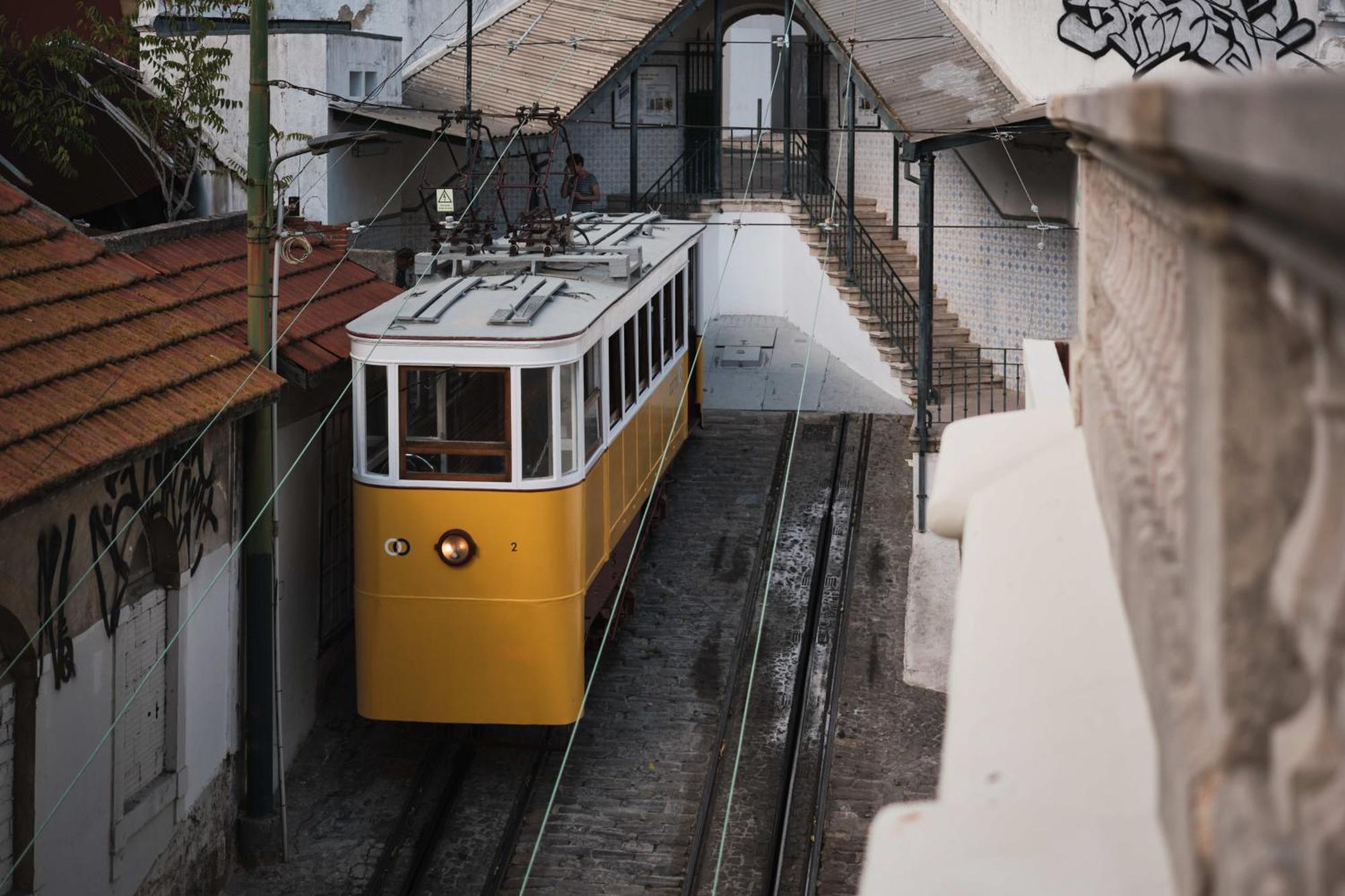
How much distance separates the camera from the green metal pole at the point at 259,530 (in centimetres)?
1044

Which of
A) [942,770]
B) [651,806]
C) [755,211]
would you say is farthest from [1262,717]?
[755,211]

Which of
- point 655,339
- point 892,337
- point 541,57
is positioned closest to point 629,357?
point 655,339

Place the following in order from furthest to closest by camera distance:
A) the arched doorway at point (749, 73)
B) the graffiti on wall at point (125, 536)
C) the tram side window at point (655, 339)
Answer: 1. the arched doorway at point (749, 73)
2. the tram side window at point (655, 339)
3. the graffiti on wall at point (125, 536)

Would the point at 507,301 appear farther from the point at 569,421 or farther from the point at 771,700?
the point at 771,700

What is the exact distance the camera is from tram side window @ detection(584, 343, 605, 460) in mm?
11445

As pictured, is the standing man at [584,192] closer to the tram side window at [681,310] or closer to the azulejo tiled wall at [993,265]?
the tram side window at [681,310]

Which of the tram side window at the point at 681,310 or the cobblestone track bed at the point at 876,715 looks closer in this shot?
the cobblestone track bed at the point at 876,715

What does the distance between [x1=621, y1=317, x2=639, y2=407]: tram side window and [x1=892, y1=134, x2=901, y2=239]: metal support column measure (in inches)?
312

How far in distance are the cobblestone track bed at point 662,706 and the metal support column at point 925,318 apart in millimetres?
1724

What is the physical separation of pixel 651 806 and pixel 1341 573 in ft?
34.9

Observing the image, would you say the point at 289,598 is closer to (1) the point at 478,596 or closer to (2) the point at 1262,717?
(1) the point at 478,596

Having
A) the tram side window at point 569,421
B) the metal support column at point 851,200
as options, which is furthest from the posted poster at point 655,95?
the tram side window at point 569,421

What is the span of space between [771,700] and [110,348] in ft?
19.7

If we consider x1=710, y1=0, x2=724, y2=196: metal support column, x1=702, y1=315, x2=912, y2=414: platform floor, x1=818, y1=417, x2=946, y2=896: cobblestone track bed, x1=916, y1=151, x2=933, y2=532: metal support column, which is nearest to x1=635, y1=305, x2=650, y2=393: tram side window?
x1=818, y1=417, x2=946, y2=896: cobblestone track bed
